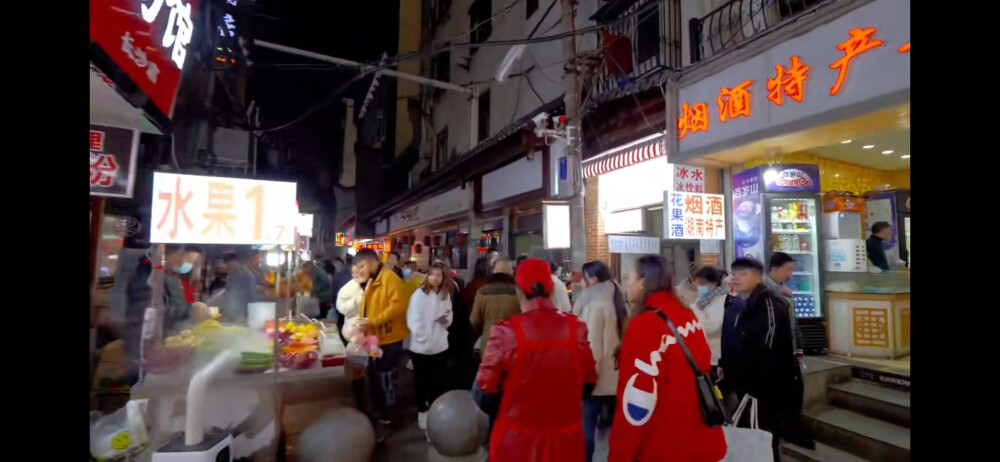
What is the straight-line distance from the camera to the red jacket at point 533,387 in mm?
2699

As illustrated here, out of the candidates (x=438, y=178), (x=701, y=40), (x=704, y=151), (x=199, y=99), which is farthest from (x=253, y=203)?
(x=438, y=178)

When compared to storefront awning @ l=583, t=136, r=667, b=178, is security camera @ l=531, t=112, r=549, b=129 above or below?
above

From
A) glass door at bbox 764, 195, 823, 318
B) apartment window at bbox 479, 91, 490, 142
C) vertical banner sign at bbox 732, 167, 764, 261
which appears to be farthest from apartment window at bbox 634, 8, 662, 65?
apartment window at bbox 479, 91, 490, 142

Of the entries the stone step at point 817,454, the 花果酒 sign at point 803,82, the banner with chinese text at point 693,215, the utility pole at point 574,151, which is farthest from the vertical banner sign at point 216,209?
the 花果酒 sign at point 803,82

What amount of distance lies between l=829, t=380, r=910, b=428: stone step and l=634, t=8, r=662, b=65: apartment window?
7036 mm

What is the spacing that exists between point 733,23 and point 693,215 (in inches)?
132

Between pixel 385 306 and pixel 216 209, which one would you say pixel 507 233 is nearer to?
pixel 385 306

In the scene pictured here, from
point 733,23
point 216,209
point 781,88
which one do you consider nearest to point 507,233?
point 733,23

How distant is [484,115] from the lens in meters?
19.0

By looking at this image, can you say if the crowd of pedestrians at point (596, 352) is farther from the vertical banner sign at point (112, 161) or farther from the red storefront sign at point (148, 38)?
the red storefront sign at point (148, 38)

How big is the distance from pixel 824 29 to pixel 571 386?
568cm

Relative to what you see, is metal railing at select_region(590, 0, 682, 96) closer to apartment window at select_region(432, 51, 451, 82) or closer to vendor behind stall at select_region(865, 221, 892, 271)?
vendor behind stall at select_region(865, 221, 892, 271)

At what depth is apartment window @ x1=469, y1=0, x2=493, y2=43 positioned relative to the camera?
715 inches

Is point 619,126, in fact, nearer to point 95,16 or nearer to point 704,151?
point 704,151
